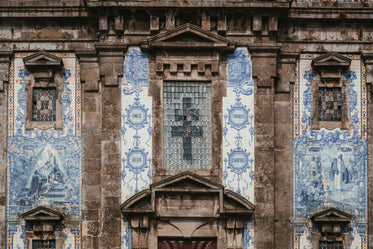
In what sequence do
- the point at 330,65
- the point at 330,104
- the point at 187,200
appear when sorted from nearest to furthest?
the point at 187,200 → the point at 330,65 → the point at 330,104

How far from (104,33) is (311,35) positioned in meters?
5.70

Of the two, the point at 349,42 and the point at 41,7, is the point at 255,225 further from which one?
the point at 41,7

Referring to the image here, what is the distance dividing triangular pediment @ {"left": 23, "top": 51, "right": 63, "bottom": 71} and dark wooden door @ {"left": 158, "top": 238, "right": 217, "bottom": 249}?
18.1 feet

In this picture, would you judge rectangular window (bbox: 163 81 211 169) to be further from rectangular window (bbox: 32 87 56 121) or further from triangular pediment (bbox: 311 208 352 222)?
triangular pediment (bbox: 311 208 352 222)

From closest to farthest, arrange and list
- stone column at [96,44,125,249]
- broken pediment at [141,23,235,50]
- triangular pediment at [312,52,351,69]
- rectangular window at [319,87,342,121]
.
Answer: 1. stone column at [96,44,125,249]
2. broken pediment at [141,23,235,50]
3. triangular pediment at [312,52,351,69]
4. rectangular window at [319,87,342,121]

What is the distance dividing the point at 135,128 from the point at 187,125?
1403 mm

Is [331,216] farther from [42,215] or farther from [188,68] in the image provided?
[42,215]

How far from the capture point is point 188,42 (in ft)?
72.4

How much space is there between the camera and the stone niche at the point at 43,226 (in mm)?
21734

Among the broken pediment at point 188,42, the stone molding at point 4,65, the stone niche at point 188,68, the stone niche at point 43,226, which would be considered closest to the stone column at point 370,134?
the stone niche at point 188,68

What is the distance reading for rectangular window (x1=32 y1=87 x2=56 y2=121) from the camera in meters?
22.5

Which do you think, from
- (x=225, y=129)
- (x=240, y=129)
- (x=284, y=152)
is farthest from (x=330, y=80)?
(x=225, y=129)

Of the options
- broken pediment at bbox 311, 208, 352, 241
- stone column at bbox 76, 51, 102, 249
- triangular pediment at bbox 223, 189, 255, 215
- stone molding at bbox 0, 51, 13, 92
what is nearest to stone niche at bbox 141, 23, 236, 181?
triangular pediment at bbox 223, 189, 255, 215

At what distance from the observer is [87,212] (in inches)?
864
